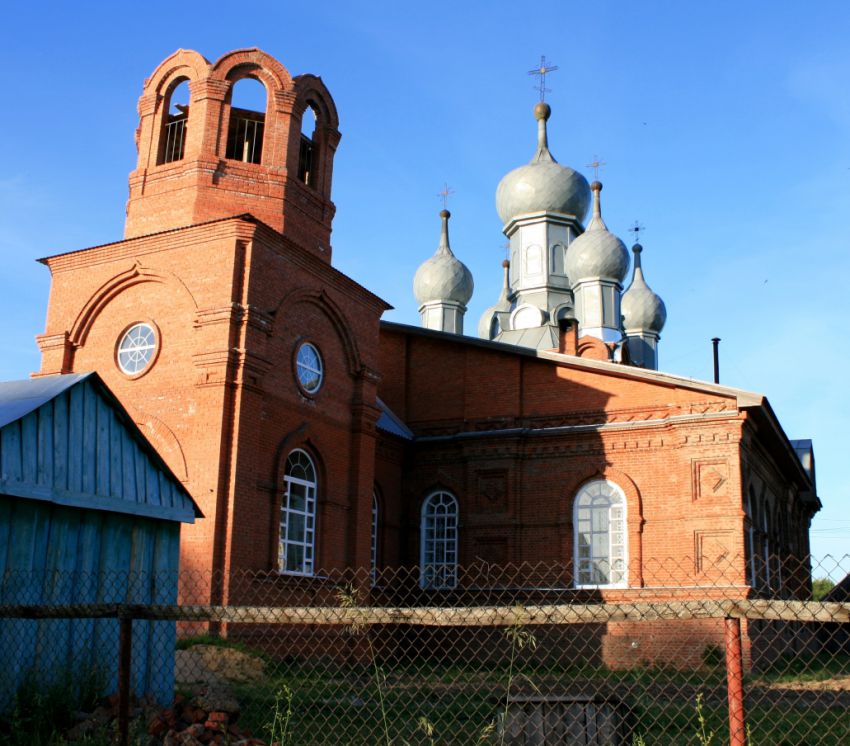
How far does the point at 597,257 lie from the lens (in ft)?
89.8

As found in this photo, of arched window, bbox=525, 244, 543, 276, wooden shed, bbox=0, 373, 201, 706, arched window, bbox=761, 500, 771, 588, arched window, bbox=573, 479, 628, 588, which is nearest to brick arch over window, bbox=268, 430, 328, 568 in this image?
arched window, bbox=573, 479, 628, 588

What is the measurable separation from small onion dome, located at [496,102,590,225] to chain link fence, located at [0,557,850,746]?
1475cm

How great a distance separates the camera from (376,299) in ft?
54.2

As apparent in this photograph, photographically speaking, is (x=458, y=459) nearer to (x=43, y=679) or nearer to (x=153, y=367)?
(x=153, y=367)

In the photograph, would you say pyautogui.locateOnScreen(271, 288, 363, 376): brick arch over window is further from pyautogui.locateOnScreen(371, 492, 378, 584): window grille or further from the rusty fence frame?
the rusty fence frame

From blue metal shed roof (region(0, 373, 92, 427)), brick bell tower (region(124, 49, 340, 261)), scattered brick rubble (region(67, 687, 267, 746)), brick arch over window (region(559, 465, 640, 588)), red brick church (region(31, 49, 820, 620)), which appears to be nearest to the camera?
scattered brick rubble (region(67, 687, 267, 746))

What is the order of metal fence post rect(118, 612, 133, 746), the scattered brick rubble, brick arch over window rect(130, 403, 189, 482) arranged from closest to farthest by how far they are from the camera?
metal fence post rect(118, 612, 133, 746) < the scattered brick rubble < brick arch over window rect(130, 403, 189, 482)

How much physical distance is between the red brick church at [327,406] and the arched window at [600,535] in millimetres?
39

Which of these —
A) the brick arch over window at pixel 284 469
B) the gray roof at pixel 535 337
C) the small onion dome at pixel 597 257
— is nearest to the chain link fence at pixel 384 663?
the brick arch over window at pixel 284 469

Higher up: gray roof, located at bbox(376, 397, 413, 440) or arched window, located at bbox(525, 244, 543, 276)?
arched window, located at bbox(525, 244, 543, 276)

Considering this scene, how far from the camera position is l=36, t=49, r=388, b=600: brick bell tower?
13125mm

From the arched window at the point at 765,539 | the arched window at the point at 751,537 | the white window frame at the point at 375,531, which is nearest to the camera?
the arched window at the point at 751,537

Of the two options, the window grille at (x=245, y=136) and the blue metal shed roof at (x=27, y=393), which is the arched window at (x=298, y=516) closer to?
the window grille at (x=245, y=136)

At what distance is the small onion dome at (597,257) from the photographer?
27.4 meters
